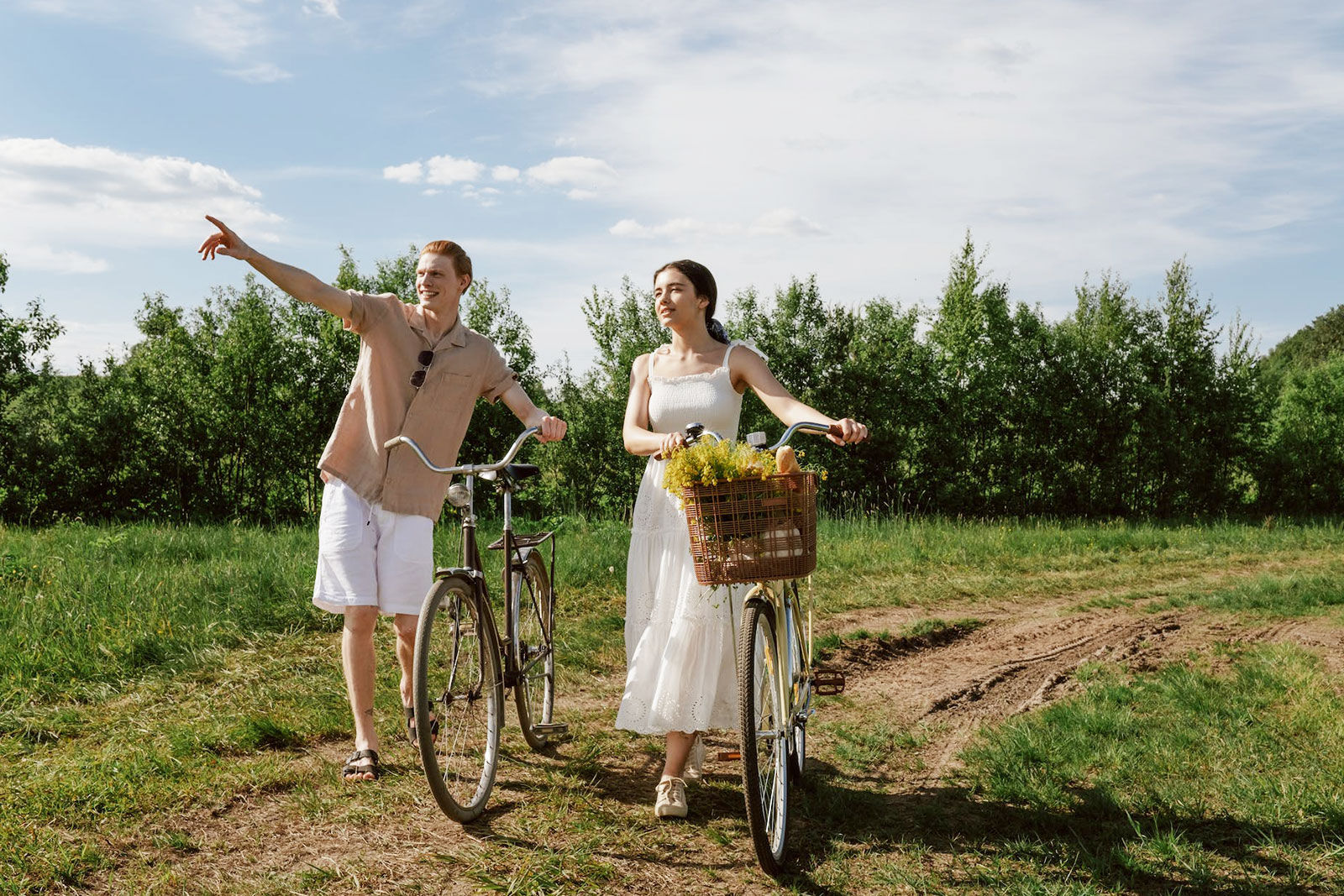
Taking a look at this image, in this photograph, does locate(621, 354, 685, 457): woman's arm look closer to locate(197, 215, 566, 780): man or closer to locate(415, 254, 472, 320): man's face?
locate(197, 215, 566, 780): man

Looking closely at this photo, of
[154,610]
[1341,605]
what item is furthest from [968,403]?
[154,610]

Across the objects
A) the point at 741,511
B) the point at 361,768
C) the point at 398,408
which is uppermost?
the point at 398,408

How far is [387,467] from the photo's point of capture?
4348 mm

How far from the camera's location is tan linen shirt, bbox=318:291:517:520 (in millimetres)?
4348

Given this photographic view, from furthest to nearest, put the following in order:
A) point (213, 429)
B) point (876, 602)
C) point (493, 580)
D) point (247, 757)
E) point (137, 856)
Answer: point (213, 429) < point (876, 602) < point (493, 580) < point (247, 757) < point (137, 856)

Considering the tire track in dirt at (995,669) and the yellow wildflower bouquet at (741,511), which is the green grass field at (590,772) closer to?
the tire track in dirt at (995,669)

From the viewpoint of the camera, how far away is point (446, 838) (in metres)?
3.84

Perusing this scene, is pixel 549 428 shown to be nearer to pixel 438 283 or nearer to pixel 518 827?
pixel 438 283

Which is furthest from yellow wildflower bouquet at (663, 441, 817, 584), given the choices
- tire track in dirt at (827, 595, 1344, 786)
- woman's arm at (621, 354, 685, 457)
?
tire track in dirt at (827, 595, 1344, 786)

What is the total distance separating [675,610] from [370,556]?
130cm

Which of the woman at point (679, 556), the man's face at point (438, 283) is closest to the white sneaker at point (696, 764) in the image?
the woman at point (679, 556)

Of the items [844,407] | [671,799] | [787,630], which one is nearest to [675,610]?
[787,630]

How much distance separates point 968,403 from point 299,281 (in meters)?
19.1

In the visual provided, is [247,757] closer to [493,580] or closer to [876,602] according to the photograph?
[493,580]
